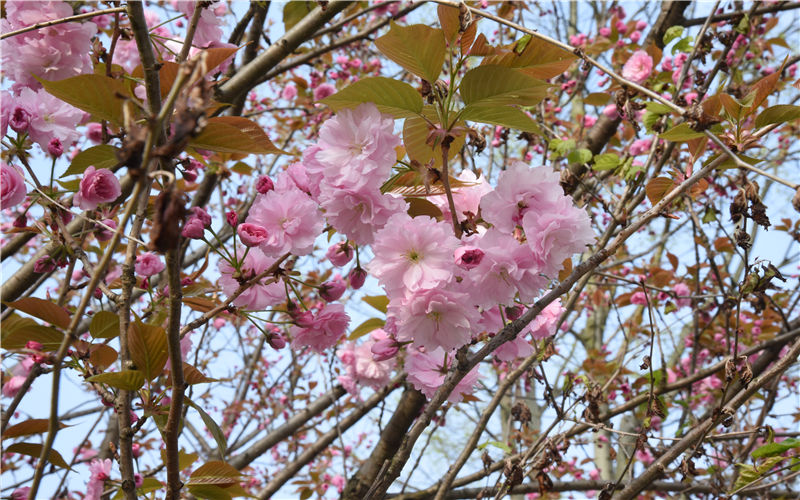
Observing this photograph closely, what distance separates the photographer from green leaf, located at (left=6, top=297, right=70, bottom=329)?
108 cm

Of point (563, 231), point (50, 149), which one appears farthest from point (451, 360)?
point (50, 149)

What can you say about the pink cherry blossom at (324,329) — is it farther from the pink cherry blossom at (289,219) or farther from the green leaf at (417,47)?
the green leaf at (417,47)

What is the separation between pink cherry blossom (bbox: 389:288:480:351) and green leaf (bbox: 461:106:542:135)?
294 millimetres

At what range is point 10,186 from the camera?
1116mm

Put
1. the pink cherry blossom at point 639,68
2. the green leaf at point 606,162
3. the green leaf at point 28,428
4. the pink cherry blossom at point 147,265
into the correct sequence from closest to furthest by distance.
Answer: the green leaf at point 28,428
the pink cherry blossom at point 147,265
the green leaf at point 606,162
the pink cherry blossom at point 639,68

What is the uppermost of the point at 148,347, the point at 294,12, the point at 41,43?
the point at 294,12

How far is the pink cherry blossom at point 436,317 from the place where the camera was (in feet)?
3.00

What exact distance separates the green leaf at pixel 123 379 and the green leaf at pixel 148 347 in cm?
3

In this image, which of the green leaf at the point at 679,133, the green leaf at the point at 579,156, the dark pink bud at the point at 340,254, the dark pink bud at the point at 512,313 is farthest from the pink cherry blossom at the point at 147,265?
the green leaf at the point at 579,156

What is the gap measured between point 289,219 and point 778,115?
0.85 metres

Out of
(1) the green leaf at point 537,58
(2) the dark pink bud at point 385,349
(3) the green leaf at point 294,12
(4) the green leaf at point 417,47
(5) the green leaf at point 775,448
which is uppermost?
(3) the green leaf at point 294,12

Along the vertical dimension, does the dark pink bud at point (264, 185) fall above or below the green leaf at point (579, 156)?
below

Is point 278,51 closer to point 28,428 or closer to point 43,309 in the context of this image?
point 43,309

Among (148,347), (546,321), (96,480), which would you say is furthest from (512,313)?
(96,480)
